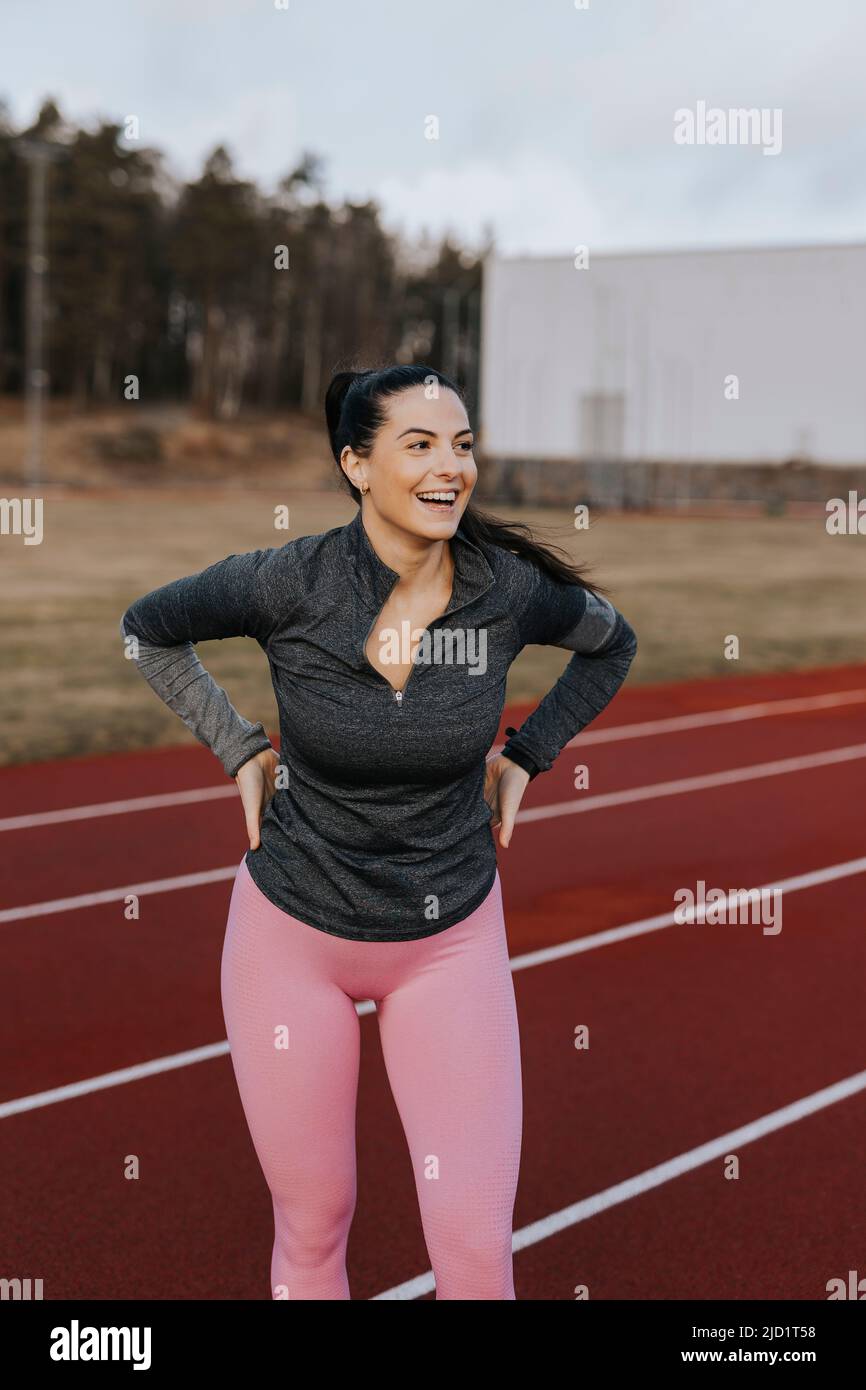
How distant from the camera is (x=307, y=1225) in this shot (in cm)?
262

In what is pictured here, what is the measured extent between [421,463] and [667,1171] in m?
2.64

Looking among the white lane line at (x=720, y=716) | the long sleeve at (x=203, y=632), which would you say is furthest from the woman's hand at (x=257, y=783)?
the white lane line at (x=720, y=716)

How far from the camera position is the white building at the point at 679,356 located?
138 feet

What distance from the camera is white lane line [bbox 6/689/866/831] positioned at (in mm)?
8453

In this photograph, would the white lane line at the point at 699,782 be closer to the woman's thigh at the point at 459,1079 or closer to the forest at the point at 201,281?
the woman's thigh at the point at 459,1079

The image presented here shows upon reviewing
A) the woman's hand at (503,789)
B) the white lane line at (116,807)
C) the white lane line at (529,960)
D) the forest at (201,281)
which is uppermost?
the forest at (201,281)

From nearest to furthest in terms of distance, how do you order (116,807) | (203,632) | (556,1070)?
(203,632) → (556,1070) → (116,807)

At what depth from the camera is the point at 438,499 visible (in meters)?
2.63

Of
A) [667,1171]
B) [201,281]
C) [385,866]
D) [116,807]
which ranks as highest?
[201,281]

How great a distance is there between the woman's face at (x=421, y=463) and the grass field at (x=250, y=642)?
0.33m

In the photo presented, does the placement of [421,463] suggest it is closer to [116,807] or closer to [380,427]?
[380,427]

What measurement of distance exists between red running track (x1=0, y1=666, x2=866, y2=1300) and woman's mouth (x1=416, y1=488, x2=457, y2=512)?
211 cm

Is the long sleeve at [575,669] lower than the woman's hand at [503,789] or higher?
higher

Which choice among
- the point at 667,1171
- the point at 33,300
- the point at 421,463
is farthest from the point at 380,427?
the point at 33,300
